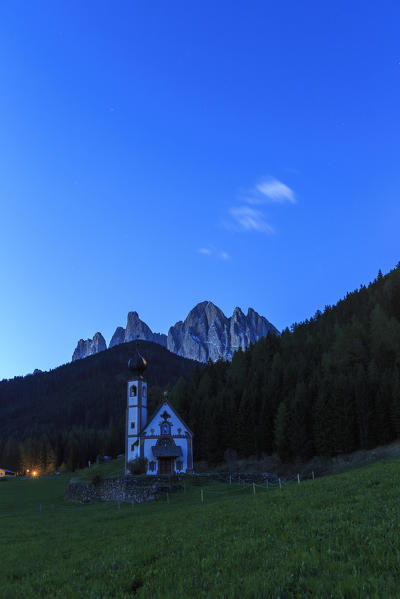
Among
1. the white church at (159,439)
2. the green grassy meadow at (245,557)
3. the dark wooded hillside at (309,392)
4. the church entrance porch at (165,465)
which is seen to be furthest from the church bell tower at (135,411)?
the green grassy meadow at (245,557)

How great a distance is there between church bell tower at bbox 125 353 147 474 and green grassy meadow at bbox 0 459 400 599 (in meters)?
40.5

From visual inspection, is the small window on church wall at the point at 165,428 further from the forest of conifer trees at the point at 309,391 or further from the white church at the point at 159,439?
the forest of conifer trees at the point at 309,391

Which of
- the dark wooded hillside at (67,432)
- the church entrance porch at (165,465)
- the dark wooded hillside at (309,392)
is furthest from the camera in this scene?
the dark wooded hillside at (67,432)

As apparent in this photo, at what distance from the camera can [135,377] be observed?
64.6 metres

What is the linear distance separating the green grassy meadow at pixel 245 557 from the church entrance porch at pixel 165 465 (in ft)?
128

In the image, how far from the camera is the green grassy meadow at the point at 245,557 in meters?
8.38

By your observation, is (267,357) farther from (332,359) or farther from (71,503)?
(71,503)

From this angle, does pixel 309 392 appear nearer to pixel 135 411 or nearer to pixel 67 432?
pixel 135 411

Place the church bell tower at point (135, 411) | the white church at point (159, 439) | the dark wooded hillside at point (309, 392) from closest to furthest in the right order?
the white church at point (159, 439) → the dark wooded hillside at point (309, 392) → the church bell tower at point (135, 411)

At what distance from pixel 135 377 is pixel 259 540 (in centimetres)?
5374

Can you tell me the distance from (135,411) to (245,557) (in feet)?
175

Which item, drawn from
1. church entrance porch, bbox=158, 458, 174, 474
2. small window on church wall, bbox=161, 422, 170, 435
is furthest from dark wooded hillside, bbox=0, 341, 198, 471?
church entrance porch, bbox=158, 458, 174, 474

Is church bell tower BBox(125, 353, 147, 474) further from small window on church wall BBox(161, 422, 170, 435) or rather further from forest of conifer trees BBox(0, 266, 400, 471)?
forest of conifer trees BBox(0, 266, 400, 471)

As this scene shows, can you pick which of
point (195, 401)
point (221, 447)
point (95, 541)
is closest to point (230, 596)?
point (95, 541)
